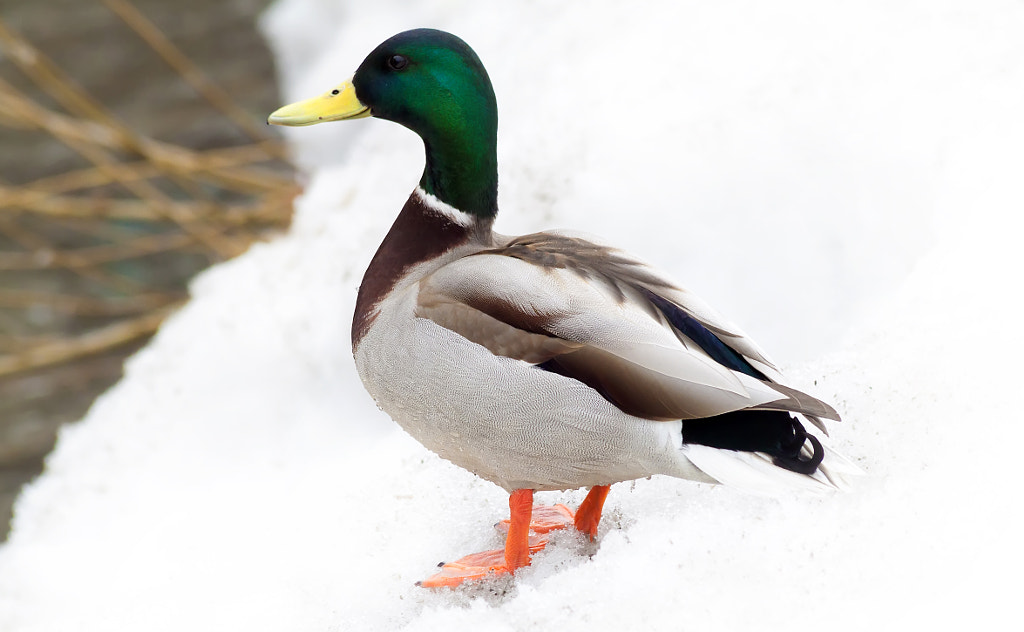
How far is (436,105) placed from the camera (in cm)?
243

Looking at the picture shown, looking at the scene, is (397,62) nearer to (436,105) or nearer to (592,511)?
(436,105)

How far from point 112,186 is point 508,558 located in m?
6.35

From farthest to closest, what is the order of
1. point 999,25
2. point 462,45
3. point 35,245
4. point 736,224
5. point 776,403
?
point 35,245, point 999,25, point 736,224, point 462,45, point 776,403

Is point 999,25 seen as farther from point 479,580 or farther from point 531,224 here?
point 479,580

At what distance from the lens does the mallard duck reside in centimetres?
212

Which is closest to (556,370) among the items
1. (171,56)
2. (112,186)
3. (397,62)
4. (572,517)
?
(572,517)

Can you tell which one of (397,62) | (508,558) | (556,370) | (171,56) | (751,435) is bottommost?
(508,558)

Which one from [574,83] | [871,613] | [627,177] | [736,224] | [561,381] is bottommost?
[871,613]

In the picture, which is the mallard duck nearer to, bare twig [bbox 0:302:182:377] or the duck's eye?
the duck's eye

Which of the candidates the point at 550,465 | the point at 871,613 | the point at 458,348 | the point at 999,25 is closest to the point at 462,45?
the point at 458,348

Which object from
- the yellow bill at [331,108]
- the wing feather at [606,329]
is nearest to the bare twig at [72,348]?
the yellow bill at [331,108]

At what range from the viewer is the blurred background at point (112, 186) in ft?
16.2

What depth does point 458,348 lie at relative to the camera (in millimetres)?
2223

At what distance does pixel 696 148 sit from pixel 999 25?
1.12m
